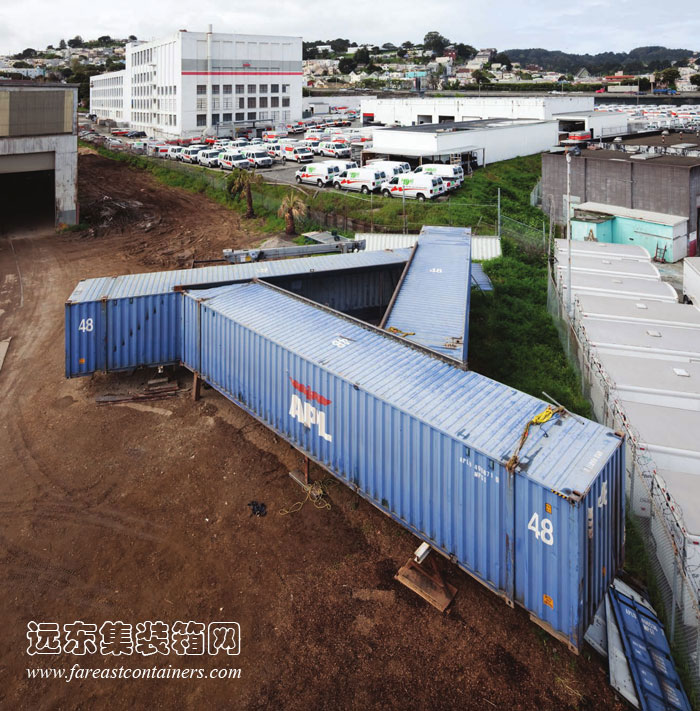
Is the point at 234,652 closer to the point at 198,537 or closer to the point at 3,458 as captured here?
the point at 198,537

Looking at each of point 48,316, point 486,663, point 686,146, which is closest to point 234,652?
point 486,663

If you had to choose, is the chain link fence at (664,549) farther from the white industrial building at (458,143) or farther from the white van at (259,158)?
the white van at (259,158)

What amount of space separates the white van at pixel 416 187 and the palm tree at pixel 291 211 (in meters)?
7.03

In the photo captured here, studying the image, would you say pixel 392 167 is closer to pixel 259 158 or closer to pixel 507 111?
pixel 259 158

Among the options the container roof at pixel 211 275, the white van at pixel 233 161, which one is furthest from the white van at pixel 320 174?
the container roof at pixel 211 275

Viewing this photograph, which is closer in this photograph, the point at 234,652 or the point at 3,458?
the point at 234,652

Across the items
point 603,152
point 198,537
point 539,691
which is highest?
point 603,152

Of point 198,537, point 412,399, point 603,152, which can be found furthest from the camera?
point 603,152

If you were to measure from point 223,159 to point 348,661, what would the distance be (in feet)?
166

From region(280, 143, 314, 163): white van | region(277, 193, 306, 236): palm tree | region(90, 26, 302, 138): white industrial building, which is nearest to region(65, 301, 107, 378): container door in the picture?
region(277, 193, 306, 236): palm tree

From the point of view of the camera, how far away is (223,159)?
170ft

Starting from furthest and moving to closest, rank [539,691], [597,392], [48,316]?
[48,316] < [597,392] < [539,691]

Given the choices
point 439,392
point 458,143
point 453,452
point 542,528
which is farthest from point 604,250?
point 458,143

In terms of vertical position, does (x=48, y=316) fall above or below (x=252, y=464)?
above
